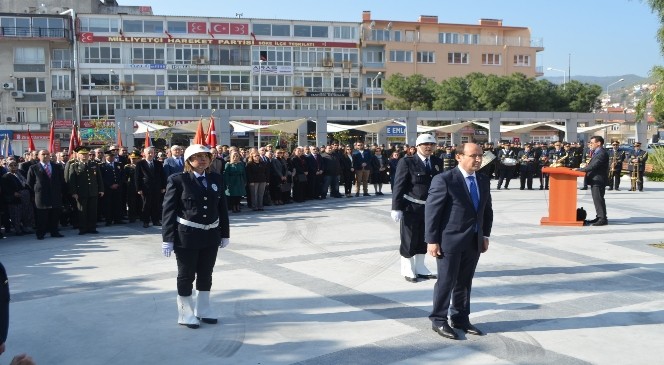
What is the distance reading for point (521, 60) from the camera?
7600 cm

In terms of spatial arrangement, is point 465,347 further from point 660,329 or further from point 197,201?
point 197,201

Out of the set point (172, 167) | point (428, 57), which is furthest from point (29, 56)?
point (172, 167)

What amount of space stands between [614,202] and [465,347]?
14.2 meters

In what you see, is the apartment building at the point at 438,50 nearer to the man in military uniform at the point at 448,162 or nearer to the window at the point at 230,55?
the window at the point at 230,55

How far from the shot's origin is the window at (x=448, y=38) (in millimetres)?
73812

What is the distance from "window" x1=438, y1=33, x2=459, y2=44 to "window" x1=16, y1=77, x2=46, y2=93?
41.2 metres

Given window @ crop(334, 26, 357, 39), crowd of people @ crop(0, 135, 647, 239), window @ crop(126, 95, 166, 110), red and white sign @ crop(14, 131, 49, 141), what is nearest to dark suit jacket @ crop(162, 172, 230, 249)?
crowd of people @ crop(0, 135, 647, 239)

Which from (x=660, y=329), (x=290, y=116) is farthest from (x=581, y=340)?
(x=290, y=116)

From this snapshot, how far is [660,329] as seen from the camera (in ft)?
21.8

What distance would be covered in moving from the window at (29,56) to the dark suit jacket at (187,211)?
61.1 metres

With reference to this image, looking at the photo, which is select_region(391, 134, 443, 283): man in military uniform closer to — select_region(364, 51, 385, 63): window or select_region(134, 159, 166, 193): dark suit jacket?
select_region(134, 159, 166, 193): dark suit jacket

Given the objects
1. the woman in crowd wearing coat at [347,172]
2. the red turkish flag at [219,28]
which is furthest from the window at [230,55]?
the woman in crowd wearing coat at [347,172]

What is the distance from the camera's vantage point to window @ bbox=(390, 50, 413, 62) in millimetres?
71375

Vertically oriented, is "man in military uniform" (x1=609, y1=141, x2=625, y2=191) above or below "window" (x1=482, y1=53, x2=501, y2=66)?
below
